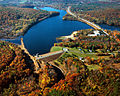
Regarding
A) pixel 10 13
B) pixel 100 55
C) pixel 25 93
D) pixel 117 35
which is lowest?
pixel 25 93

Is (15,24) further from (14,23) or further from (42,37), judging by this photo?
(42,37)

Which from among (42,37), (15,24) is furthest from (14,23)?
(42,37)

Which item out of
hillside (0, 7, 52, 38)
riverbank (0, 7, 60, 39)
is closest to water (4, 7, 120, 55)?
riverbank (0, 7, 60, 39)

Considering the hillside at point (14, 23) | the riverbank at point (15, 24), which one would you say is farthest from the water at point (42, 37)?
the hillside at point (14, 23)

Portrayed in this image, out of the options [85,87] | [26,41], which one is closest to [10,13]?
[26,41]

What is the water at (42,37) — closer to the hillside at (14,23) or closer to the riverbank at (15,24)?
the riverbank at (15,24)

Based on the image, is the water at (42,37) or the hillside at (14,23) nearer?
the water at (42,37)

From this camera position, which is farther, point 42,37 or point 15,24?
point 15,24

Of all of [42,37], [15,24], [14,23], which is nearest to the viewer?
[42,37]

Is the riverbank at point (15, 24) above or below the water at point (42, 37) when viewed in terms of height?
above

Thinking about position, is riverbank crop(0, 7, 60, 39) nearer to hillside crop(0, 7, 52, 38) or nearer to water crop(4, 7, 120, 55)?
hillside crop(0, 7, 52, 38)

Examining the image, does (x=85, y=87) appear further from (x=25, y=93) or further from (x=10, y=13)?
(x=10, y=13)
